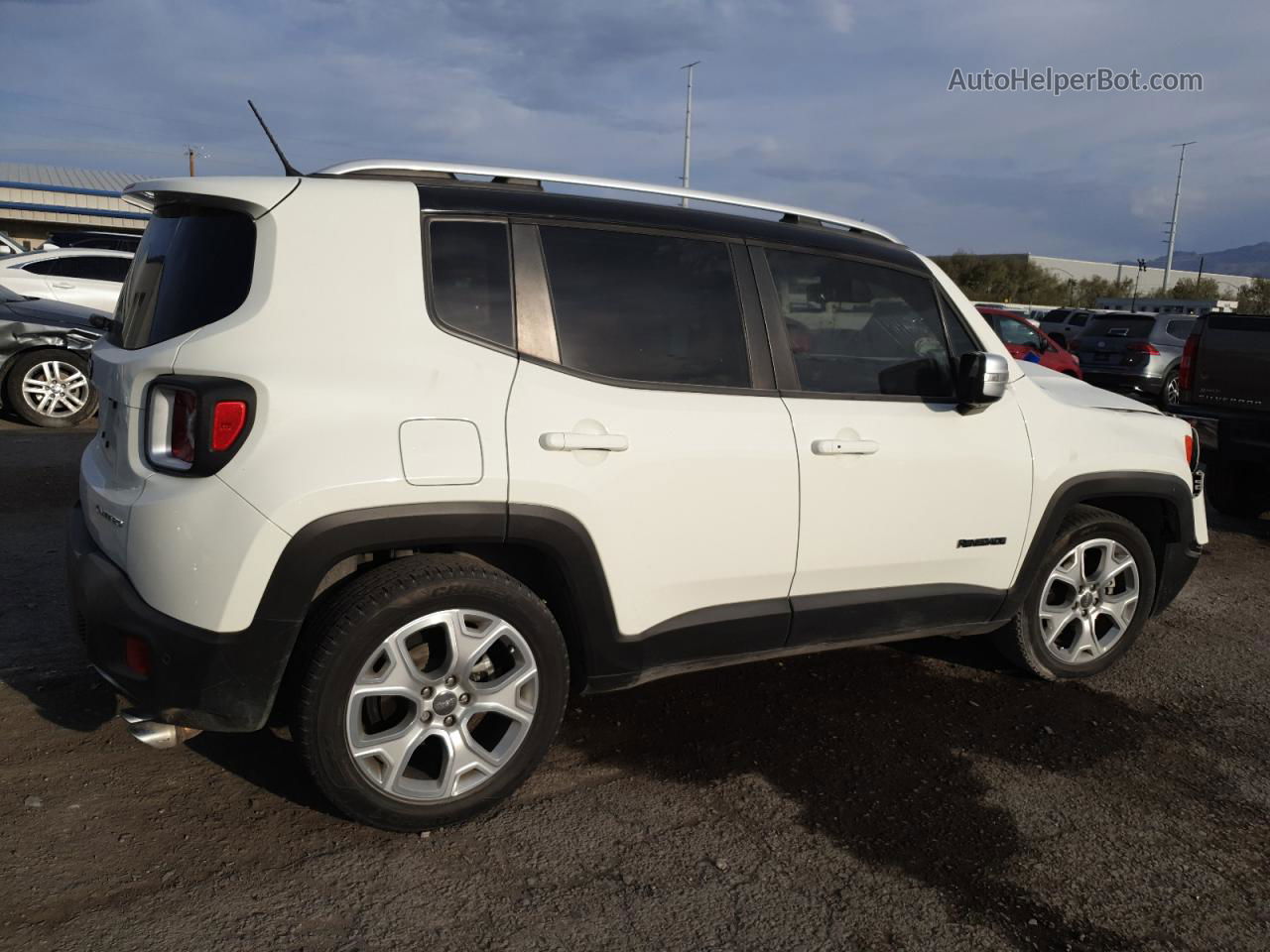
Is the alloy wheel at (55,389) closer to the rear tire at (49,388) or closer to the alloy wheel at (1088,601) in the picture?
the rear tire at (49,388)

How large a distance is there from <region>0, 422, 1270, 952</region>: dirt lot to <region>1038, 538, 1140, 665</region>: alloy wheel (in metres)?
0.20

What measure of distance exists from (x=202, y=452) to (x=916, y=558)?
8.11ft

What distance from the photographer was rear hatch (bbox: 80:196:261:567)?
282 centimetres

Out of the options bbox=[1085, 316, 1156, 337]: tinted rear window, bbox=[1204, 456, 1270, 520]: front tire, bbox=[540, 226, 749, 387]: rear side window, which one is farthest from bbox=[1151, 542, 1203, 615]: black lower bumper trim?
bbox=[1085, 316, 1156, 337]: tinted rear window

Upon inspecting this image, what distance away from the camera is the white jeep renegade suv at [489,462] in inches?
108

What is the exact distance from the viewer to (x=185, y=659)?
2723 mm

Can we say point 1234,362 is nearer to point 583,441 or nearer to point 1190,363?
point 1190,363

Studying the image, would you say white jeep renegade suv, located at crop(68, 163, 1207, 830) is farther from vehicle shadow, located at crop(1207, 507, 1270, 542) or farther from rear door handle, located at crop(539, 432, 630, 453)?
vehicle shadow, located at crop(1207, 507, 1270, 542)

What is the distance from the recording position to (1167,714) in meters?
4.20

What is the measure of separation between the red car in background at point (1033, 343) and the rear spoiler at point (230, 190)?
14.9 m

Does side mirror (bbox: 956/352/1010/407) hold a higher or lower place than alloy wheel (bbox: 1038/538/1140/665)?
higher

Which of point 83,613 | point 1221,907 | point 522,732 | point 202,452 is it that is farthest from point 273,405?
point 1221,907

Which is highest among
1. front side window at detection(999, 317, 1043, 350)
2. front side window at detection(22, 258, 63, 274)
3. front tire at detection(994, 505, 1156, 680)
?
front side window at detection(22, 258, 63, 274)

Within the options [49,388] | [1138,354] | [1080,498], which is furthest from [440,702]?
[1138,354]
